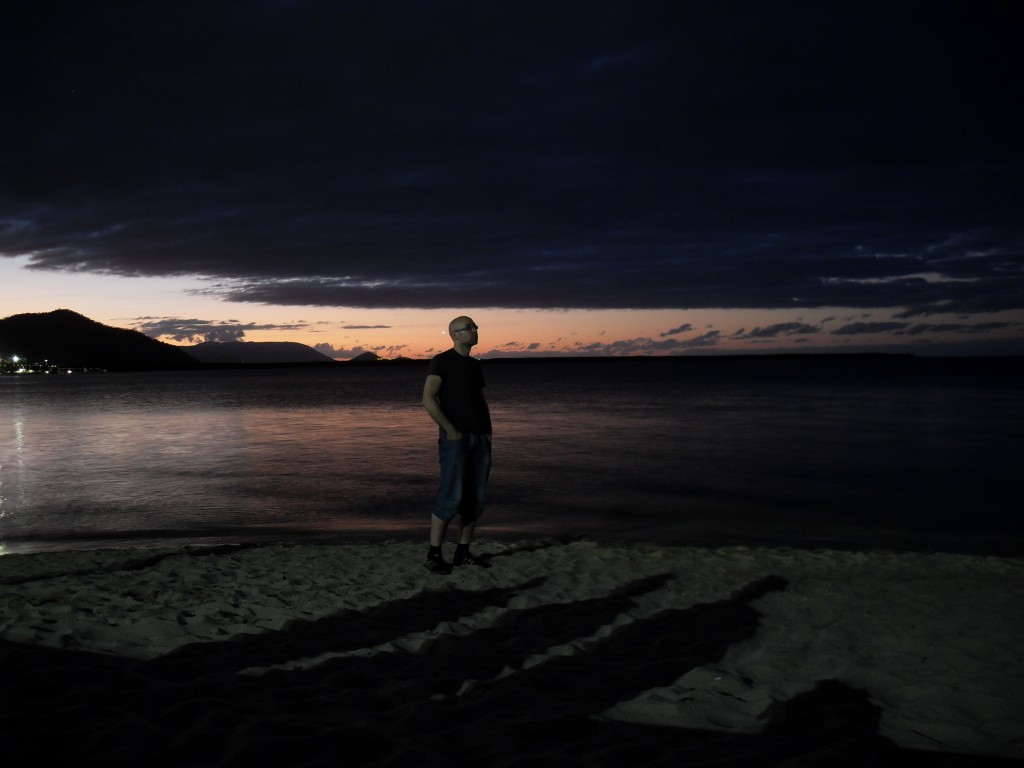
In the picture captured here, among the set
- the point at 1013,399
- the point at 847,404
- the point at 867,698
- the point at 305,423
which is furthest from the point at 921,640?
the point at 1013,399

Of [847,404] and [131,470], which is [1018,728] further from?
[847,404]

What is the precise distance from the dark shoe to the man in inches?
26.8

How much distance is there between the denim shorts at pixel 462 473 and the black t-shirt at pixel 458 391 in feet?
0.45

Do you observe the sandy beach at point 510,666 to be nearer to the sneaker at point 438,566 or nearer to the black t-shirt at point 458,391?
the sneaker at point 438,566

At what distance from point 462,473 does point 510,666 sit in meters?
2.51

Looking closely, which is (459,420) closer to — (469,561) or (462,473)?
(462,473)

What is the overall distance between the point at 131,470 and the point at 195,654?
19962mm

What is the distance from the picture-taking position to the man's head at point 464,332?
23.2 ft

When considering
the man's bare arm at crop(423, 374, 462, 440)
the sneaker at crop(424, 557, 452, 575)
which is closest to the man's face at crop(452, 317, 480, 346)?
the man's bare arm at crop(423, 374, 462, 440)

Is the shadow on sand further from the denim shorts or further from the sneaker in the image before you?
the sneaker

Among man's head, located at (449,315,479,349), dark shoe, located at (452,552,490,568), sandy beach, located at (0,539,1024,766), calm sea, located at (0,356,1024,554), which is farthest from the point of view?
calm sea, located at (0,356,1024,554)

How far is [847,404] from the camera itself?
54.0 meters

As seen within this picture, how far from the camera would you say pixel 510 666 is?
4.92 meters

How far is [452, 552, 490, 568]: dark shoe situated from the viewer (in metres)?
7.91
